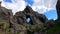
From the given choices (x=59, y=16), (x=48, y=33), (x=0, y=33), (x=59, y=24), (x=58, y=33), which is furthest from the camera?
(x=0, y=33)

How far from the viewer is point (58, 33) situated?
141750 mm

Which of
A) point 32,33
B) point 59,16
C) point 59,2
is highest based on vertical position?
point 59,2

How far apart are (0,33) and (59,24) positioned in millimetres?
64702

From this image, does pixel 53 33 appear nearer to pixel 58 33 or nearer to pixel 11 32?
pixel 58 33

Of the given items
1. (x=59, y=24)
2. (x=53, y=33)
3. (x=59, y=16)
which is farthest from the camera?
(x=59, y=16)

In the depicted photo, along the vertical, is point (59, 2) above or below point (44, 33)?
above

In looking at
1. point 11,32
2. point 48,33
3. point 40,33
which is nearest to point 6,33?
point 11,32

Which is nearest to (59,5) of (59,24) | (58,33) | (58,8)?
(58,8)

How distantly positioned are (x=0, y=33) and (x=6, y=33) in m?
6.31

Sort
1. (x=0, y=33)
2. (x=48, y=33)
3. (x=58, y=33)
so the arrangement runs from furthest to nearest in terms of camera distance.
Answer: (x=0, y=33)
(x=48, y=33)
(x=58, y=33)

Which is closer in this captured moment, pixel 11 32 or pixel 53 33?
pixel 53 33

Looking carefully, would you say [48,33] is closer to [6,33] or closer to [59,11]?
[59,11]

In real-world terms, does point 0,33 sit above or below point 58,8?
below

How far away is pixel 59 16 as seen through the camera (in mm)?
186500
